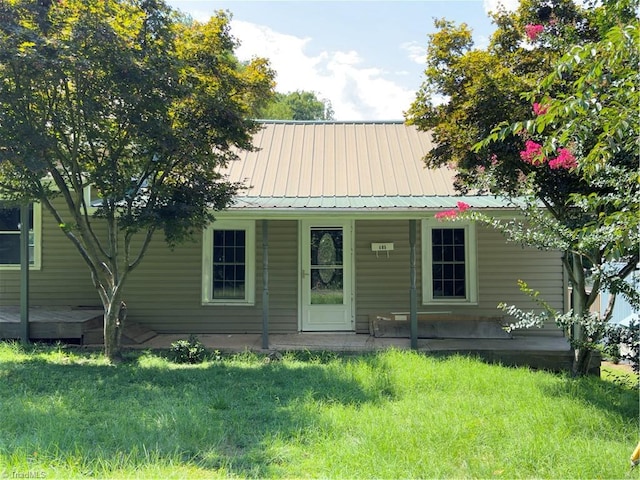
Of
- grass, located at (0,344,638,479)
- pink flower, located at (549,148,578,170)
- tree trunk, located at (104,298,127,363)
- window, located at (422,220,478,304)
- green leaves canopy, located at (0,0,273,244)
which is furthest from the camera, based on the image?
window, located at (422,220,478,304)

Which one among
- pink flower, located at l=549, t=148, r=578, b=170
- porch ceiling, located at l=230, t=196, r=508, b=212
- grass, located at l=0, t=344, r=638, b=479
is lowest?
grass, located at l=0, t=344, r=638, b=479

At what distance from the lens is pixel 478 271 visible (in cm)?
820

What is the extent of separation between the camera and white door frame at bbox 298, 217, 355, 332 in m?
8.26

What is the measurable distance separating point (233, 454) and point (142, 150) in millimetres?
4141

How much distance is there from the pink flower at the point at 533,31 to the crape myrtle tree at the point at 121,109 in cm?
332

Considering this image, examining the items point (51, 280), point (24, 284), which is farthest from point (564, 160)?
point (51, 280)

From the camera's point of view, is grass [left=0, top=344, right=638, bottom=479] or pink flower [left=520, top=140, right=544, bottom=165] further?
pink flower [left=520, top=140, right=544, bottom=165]

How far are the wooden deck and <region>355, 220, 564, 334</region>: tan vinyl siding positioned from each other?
465 cm

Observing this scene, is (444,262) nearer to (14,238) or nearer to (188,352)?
(188,352)

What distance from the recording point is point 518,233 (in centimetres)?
483

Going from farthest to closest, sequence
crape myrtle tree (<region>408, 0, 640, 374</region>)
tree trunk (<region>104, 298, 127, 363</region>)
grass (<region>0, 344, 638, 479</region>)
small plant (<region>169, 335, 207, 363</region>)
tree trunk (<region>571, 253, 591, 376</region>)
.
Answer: small plant (<region>169, 335, 207, 363</region>), tree trunk (<region>104, 298, 127, 363</region>), tree trunk (<region>571, 253, 591, 376</region>), crape myrtle tree (<region>408, 0, 640, 374</region>), grass (<region>0, 344, 638, 479</region>)

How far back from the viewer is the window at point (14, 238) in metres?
8.31

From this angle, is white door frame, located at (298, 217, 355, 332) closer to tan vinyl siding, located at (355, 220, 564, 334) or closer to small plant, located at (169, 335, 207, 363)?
tan vinyl siding, located at (355, 220, 564, 334)

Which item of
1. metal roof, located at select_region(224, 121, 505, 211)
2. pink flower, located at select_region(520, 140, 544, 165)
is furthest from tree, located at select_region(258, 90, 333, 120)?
pink flower, located at select_region(520, 140, 544, 165)
